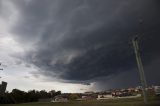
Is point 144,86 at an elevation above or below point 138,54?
below

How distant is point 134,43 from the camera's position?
42.2 m

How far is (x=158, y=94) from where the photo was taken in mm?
83500

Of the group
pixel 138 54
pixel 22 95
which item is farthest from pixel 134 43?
pixel 22 95

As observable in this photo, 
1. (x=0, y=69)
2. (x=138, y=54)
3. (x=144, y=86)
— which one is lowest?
(x=144, y=86)

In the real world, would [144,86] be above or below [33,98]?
below

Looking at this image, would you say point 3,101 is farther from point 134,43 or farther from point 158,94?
point 134,43

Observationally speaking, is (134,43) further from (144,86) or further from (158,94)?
(158,94)

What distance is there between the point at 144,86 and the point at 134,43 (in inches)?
315

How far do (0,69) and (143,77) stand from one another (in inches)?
1946

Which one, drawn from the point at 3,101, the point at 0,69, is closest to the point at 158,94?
the point at 0,69

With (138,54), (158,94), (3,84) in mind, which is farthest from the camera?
(158,94)

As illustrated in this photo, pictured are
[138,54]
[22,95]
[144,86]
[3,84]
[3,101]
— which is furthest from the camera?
[22,95]

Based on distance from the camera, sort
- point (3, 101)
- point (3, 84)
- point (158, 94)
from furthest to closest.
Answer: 1. point (3, 101)
2. point (158, 94)
3. point (3, 84)

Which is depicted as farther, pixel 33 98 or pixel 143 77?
pixel 33 98
